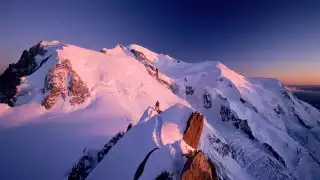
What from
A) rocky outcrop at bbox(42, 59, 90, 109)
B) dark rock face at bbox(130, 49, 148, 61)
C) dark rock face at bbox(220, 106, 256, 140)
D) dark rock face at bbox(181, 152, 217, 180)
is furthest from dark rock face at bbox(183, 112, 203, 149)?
dark rock face at bbox(130, 49, 148, 61)

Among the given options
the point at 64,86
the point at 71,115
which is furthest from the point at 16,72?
the point at 71,115

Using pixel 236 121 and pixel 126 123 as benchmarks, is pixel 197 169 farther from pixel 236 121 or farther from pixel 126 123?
pixel 236 121

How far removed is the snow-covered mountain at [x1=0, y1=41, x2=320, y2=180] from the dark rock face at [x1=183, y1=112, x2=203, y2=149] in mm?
569

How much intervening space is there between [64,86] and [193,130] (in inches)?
2935

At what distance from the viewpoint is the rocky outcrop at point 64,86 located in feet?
322

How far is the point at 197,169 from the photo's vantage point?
77.8ft

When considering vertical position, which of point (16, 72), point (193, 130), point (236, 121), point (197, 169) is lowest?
point (236, 121)

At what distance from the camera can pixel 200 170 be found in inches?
938

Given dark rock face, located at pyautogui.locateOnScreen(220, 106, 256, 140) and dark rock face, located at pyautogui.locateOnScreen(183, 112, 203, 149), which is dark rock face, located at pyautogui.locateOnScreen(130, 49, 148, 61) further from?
dark rock face, located at pyautogui.locateOnScreen(183, 112, 203, 149)

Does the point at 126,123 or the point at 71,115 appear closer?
the point at 126,123

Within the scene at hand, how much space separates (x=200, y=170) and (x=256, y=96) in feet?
571

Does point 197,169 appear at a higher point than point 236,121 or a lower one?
higher

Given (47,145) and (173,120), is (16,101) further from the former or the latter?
(173,120)

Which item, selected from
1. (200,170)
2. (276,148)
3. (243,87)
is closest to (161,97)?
(276,148)
